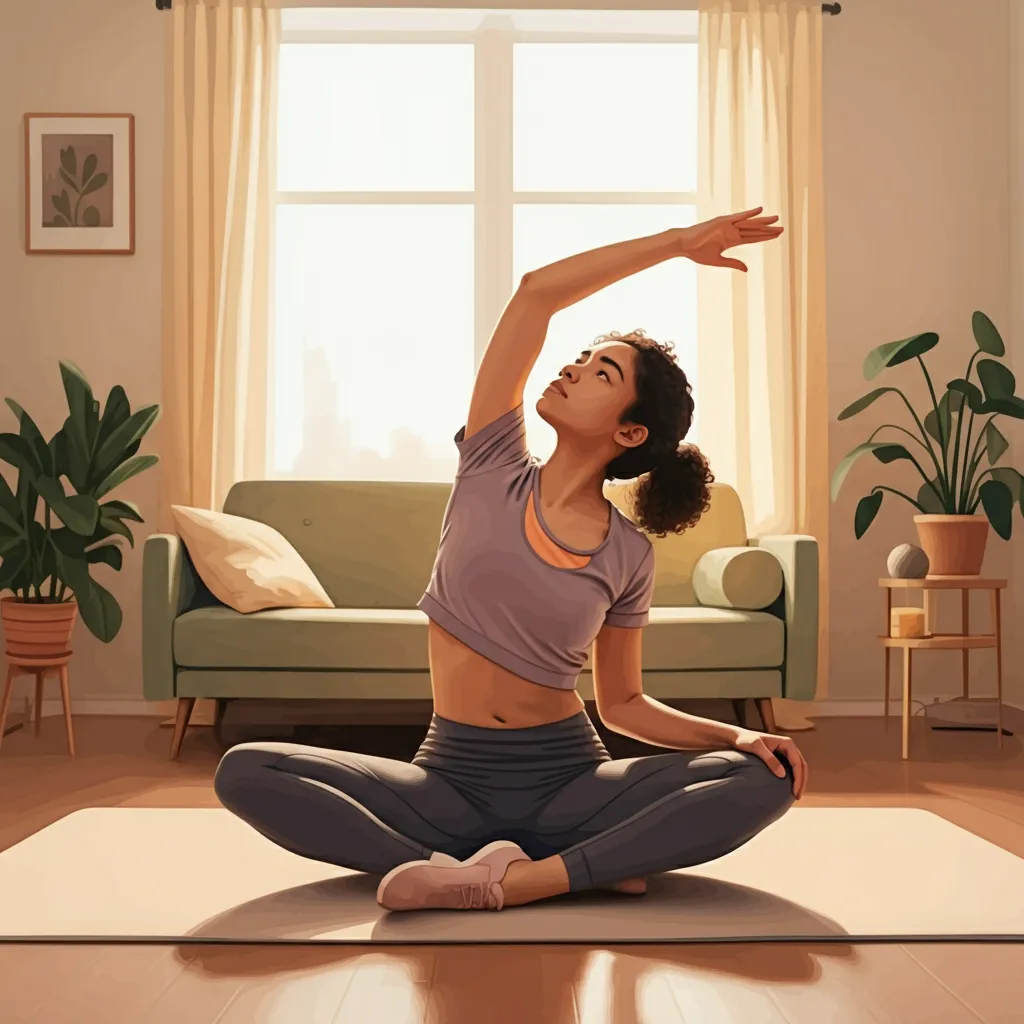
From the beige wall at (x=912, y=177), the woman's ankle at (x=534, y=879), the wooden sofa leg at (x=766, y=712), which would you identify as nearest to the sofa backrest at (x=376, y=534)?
the wooden sofa leg at (x=766, y=712)

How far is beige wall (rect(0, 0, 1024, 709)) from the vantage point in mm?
4707

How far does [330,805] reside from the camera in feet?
5.98

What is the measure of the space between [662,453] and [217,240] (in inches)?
121

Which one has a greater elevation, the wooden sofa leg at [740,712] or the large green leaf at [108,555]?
the large green leaf at [108,555]

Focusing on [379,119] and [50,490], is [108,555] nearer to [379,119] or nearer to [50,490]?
[50,490]

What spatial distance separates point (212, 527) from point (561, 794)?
216 cm

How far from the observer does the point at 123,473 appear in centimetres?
383

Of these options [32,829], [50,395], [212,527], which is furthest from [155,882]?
[50,395]

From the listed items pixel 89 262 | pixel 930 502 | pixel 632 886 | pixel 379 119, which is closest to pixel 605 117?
pixel 379 119

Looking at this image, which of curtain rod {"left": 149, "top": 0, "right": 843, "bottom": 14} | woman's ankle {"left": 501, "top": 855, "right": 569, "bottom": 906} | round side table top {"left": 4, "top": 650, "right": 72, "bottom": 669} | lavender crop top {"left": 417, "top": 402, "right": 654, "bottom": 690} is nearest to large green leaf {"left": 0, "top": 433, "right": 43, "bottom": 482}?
round side table top {"left": 4, "top": 650, "right": 72, "bottom": 669}

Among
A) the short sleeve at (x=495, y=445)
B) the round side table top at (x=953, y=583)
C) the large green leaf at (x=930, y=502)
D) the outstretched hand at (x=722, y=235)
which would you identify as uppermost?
the outstretched hand at (x=722, y=235)

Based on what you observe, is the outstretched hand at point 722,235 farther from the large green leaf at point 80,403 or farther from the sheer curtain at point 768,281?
the sheer curtain at point 768,281

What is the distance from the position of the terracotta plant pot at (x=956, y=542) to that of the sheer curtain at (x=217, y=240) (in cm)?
242

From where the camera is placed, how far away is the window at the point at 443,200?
4871 millimetres
